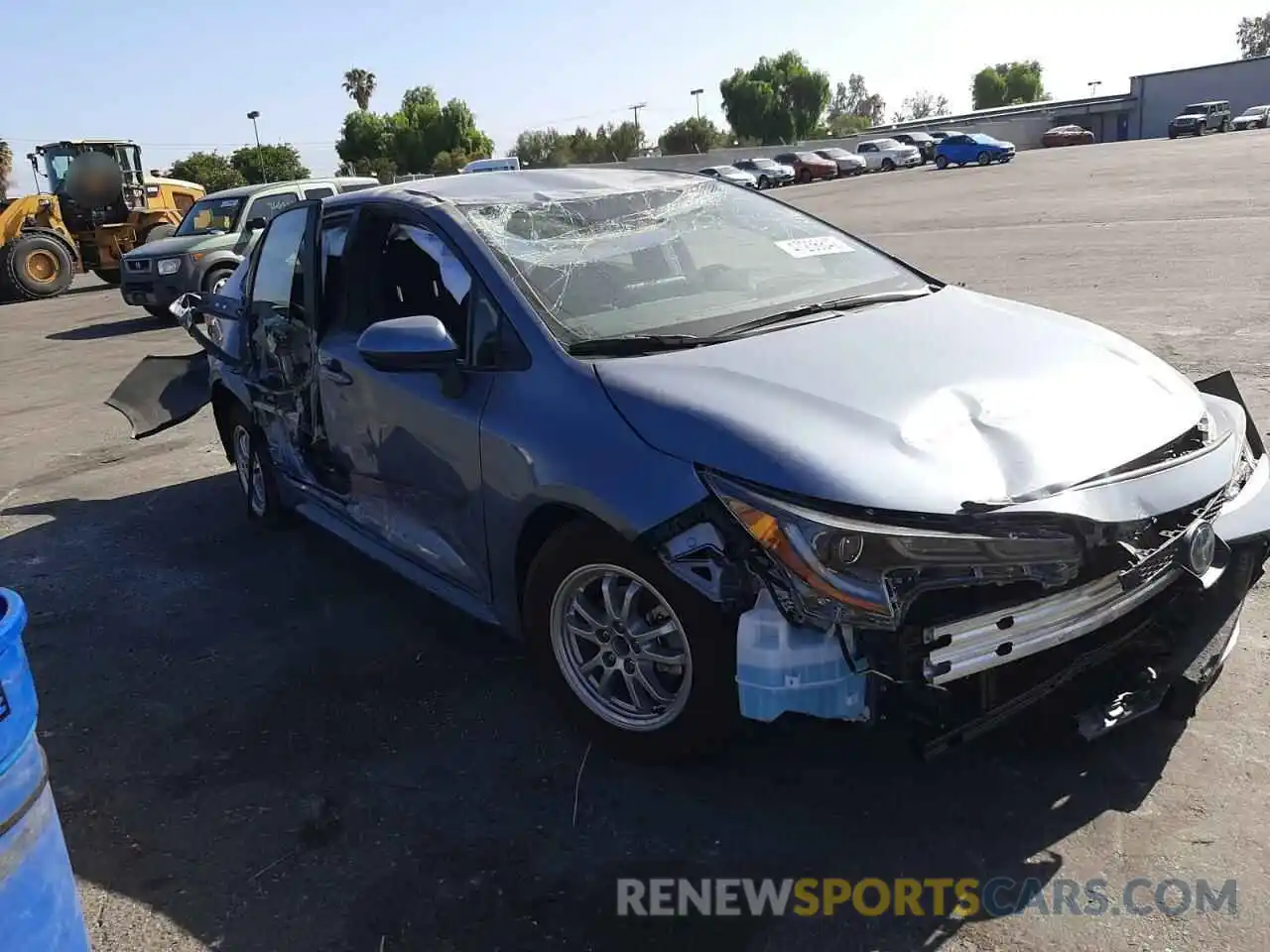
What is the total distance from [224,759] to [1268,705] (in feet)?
10.8

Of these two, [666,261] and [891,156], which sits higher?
[891,156]

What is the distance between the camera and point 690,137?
87.0 m

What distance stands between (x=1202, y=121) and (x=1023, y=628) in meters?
59.4

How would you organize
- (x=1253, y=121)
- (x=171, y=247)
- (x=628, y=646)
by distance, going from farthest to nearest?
1. (x=1253, y=121)
2. (x=171, y=247)
3. (x=628, y=646)

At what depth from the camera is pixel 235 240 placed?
15055 mm

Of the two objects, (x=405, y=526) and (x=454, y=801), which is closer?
(x=454, y=801)

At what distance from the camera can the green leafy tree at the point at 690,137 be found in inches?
3413

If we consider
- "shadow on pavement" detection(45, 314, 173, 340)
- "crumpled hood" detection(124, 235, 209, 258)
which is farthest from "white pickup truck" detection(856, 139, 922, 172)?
"crumpled hood" detection(124, 235, 209, 258)

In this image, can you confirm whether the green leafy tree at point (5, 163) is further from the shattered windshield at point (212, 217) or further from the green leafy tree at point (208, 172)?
the shattered windshield at point (212, 217)

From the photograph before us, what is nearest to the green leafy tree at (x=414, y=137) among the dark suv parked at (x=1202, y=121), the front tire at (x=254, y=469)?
the dark suv parked at (x=1202, y=121)

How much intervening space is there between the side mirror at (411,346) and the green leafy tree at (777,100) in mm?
97552

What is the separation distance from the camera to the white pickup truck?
164 ft

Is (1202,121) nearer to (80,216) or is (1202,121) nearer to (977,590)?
(80,216)

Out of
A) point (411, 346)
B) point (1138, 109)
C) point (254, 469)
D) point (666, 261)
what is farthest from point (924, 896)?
point (1138, 109)
